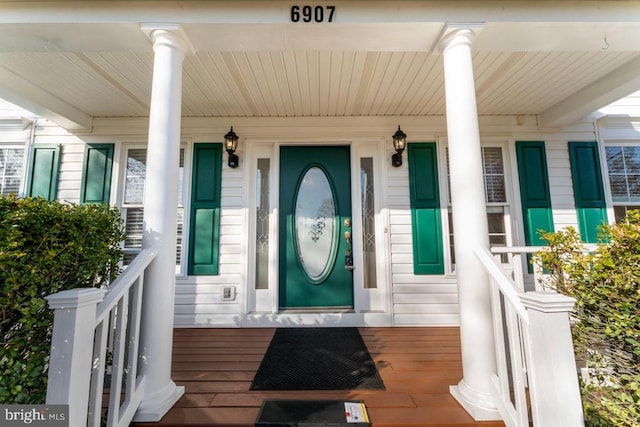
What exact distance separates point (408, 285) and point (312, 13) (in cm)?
278

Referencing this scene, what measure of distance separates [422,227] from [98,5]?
11.1ft

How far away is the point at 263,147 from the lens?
362 centimetres

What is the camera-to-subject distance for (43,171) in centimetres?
348

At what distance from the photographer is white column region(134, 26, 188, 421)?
1.67 metres

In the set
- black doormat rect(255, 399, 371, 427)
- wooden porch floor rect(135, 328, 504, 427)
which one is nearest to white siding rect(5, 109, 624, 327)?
wooden porch floor rect(135, 328, 504, 427)

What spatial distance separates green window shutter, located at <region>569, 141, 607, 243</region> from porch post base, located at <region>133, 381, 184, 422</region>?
14.1 feet

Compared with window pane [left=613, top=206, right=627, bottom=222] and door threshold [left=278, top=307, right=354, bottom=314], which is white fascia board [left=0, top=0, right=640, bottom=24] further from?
door threshold [left=278, top=307, right=354, bottom=314]

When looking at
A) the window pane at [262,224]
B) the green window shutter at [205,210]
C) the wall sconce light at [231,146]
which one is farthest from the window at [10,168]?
the window pane at [262,224]

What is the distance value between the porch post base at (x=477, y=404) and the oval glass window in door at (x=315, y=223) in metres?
1.94

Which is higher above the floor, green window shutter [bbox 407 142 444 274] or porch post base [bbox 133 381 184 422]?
green window shutter [bbox 407 142 444 274]

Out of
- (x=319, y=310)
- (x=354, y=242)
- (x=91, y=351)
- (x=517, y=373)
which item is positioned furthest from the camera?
(x=354, y=242)

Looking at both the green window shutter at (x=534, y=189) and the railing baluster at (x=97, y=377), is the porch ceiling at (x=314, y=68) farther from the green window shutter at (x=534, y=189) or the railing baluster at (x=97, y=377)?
the railing baluster at (x=97, y=377)

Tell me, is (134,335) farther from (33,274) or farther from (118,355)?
(33,274)

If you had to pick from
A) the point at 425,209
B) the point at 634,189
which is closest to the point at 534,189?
the point at 634,189
